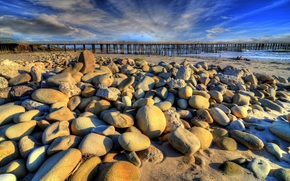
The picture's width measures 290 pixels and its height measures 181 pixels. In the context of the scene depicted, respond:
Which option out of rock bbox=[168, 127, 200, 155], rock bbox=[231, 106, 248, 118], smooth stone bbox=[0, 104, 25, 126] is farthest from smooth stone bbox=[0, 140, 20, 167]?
rock bbox=[231, 106, 248, 118]

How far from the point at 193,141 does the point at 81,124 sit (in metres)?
1.65

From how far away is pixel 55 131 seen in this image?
234 centimetres

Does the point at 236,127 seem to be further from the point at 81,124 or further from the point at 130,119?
the point at 81,124

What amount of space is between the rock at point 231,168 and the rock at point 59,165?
5.92 feet

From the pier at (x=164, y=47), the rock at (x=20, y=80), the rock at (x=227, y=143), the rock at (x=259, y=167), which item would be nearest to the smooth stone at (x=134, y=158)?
the rock at (x=227, y=143)

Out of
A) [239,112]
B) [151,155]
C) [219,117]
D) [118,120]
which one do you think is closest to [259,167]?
[219,117]

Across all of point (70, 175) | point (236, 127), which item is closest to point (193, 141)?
point (236, 127)

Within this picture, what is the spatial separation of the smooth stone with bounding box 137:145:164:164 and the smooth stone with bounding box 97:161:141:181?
0.27 meters

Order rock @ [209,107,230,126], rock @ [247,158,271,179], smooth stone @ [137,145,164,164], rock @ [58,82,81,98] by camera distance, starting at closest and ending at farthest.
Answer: rock @ [247,158,271,179]
smooth stone @ [137,145,164,164]
rock @ [209,107,230,126]
rock @ [58,82,81,98]

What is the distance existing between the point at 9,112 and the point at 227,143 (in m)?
3.59

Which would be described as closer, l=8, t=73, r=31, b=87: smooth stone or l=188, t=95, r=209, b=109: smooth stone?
l=188, t=95, r=209, b=109: smooth stone

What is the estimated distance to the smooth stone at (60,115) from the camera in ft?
8.45

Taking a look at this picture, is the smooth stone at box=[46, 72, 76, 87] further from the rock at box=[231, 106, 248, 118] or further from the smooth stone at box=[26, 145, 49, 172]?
the rock at box=[231, 106, 248, 118]

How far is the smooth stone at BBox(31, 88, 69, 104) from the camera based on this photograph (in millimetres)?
3045
